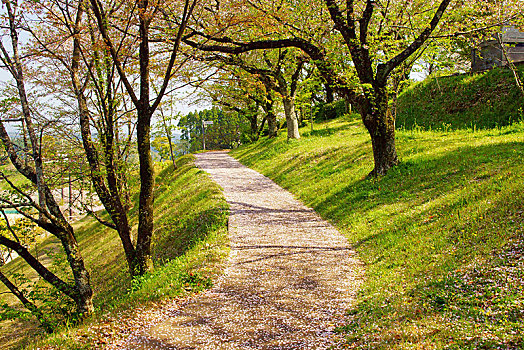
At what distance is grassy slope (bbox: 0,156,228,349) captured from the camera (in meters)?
7.15

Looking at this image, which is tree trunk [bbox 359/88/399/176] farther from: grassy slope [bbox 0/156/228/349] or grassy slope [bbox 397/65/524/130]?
grassy slope [bbox 397/65/524/130]

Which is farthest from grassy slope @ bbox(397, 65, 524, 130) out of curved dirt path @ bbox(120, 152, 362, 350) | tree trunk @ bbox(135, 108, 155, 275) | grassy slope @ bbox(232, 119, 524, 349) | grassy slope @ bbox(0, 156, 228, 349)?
tree trunk @ bbox(135, 108, 155, 275)

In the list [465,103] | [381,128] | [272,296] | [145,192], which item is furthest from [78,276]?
[465,103]

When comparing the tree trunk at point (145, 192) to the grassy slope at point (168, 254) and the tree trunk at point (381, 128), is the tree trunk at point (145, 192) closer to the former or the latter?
the grassy slope at point (168, 254)

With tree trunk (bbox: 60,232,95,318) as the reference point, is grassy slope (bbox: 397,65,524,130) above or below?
above

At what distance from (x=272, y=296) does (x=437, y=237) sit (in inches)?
145

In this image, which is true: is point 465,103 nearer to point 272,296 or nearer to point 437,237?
point 437,237

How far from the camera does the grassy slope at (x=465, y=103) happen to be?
1742 cm

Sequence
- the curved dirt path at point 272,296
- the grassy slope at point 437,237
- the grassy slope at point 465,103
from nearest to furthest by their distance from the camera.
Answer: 1. the grassy slope at point 437,237
2. the curved dirt path at point 272,296
3. the grassy slope at point 465,103

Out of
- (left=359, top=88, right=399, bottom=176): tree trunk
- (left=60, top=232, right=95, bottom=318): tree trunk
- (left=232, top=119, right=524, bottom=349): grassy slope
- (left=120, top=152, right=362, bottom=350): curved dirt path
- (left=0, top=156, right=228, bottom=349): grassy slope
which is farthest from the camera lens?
(left=359, top=88, right=399, bottom=176): tree trunk

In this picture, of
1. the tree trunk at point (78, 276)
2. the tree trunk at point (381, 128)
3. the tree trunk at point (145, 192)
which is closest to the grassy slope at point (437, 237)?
the tree trunk at point (381, 128)

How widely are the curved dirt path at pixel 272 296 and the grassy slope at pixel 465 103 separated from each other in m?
12.2

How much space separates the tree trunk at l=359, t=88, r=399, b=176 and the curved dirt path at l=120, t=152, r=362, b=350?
3.45 meters

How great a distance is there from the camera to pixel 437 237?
23.8 feet
